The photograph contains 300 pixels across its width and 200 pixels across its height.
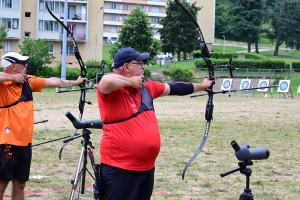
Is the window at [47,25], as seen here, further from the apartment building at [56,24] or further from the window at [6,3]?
the window at [6,3]

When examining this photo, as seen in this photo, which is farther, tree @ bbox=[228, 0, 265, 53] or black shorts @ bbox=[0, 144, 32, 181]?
tree @ bbox=[228, 0, 265, 53]

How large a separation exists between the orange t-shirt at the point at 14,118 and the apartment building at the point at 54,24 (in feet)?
175

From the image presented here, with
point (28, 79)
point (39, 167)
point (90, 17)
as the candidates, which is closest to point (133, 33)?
point (90, 17)

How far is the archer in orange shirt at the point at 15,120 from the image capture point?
5934 mm

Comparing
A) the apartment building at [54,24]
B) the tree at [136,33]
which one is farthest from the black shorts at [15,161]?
the apartment building at [54,24]

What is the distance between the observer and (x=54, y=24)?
63.8 m

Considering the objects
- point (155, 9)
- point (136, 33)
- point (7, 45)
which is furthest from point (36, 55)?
point (155, 9)

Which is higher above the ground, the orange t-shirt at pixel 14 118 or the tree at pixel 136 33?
the tree at pixel 136 33

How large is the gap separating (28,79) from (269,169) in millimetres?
4845

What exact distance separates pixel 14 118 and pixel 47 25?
193ft

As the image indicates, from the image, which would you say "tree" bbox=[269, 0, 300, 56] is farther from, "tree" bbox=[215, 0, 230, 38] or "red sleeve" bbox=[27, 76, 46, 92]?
"red sleeve" bbox=[27, 76, 46, 92]

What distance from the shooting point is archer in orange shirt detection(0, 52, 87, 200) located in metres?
5.93

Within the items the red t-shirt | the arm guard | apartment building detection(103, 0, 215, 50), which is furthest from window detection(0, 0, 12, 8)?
the red t-shirt

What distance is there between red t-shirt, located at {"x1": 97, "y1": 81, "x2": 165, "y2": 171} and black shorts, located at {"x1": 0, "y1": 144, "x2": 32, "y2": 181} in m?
1.51
